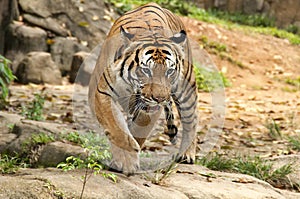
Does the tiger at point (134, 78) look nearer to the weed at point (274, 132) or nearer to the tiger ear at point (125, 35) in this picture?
the tiger ear at point (125, 35)

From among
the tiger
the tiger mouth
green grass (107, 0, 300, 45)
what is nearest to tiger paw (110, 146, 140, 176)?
the tiger

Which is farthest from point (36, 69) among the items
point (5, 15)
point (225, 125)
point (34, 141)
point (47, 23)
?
point (34, 141)

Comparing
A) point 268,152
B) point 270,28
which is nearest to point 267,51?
point 270,28

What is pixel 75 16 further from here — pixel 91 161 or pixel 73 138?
pixel 91 161

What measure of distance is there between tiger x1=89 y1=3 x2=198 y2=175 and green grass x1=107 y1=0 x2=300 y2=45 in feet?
33.0

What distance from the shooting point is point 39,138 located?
516cm

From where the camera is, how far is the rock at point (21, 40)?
11.8 m

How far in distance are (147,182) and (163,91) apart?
2.14 feet

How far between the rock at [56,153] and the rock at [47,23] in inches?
308

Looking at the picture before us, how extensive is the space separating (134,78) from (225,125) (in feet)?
15.8

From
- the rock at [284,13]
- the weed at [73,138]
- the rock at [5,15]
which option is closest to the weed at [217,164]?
the weed at [73,138]

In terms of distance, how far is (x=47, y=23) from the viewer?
1266 centimetres

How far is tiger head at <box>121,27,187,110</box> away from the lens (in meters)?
4.04

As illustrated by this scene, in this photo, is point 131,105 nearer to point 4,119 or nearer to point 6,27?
point 4,119
